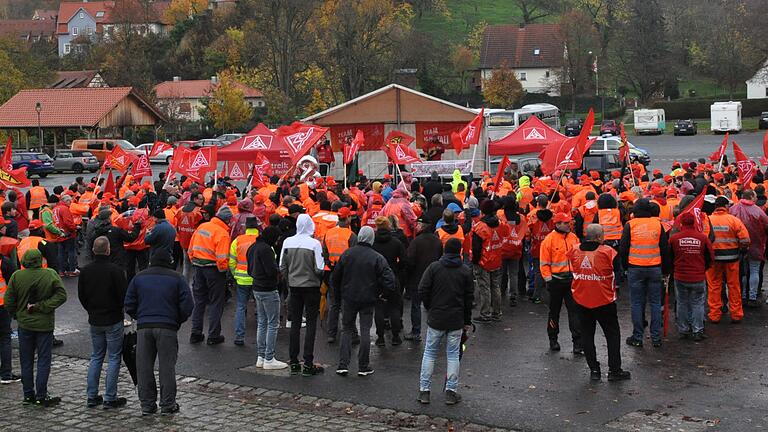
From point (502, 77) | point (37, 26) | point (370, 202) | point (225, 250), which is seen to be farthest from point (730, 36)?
point (37, 26)

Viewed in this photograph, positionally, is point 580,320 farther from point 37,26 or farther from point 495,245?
point 37,26

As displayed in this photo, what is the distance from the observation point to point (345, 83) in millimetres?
71312

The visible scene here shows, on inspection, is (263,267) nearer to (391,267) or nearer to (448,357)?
(391,267)

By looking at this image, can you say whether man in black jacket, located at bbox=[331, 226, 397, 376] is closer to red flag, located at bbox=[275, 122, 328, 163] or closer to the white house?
red flag, located at bbox=[275, 122, 328, 163]

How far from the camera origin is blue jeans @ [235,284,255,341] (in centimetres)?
1256

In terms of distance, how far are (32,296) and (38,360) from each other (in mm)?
667

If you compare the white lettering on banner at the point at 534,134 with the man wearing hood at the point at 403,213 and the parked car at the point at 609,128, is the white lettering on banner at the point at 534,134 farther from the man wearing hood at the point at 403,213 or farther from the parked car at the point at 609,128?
the parked car at the point at 609,128

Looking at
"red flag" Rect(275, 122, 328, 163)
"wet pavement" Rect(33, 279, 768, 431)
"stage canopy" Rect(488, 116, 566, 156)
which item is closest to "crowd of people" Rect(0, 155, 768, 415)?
"wet pavement" Rect(33, 279, 768, 431)

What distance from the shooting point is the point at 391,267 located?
12.3 m

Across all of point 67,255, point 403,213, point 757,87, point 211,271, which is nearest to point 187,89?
point 757,87

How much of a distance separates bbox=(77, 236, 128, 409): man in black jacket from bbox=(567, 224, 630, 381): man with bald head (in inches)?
186

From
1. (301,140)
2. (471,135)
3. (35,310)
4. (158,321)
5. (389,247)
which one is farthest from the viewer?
(301,140)

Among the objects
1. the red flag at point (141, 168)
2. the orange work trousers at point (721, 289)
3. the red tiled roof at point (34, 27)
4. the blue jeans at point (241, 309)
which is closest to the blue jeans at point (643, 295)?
the orange work trousers at point (721, 289)

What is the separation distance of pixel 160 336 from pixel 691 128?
60664 millimetres
